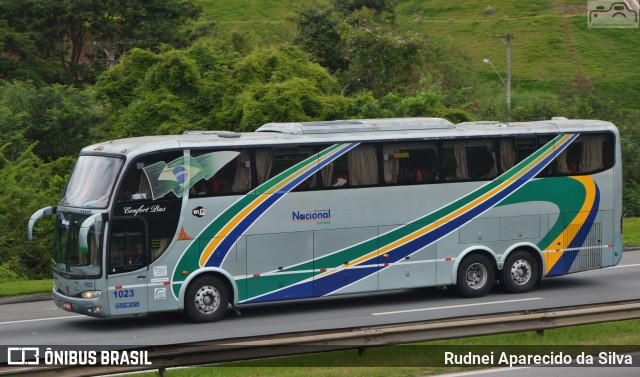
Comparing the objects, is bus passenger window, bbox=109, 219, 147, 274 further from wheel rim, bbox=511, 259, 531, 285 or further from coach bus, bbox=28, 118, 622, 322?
wheel rim, bbox=511, 259, 531, 285

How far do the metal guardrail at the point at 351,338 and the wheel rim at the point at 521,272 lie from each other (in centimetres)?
594

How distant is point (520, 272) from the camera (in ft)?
67.7

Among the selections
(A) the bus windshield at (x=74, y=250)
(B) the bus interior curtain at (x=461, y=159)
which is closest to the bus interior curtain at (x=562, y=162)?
(B) the bus interior curtain at (x=461, y=159)

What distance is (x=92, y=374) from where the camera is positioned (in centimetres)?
1088

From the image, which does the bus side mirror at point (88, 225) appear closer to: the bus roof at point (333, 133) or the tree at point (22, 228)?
the bus roof at point (333, 133)

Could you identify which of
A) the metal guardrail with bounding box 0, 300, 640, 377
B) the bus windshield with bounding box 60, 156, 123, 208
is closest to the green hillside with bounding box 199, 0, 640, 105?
the bus windshield with bounding box 60, 156, 123, 208

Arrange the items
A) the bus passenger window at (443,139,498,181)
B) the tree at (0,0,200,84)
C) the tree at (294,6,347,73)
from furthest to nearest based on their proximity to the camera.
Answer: the tree at (0,0,200,84)
the tree at (294,6,347,73)
the bus passenger window at (443,139,498,181)

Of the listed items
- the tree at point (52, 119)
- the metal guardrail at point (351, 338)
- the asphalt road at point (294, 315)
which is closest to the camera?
the metal guardrail at point (351, 338)

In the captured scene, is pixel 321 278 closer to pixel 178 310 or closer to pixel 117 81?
pixel 178 310

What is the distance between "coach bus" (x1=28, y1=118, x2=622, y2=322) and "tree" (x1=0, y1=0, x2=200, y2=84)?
33.8 meters

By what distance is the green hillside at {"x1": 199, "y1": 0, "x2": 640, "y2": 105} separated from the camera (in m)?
78.5

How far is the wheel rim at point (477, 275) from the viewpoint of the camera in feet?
66.3

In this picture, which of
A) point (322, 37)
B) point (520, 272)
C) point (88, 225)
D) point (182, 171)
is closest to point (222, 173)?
point (182, 171)

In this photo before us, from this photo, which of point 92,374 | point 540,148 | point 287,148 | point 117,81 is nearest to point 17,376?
point 92,374
